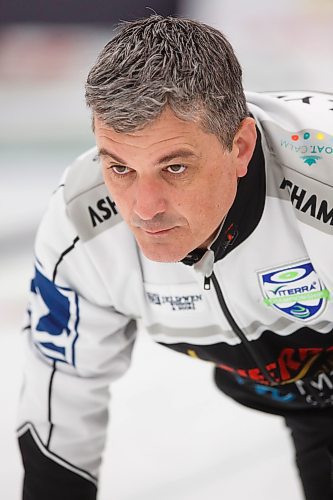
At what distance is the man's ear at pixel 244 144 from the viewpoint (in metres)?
1.40

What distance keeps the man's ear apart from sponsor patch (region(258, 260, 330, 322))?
0.20 meters

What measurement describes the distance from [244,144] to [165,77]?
0.21 metres

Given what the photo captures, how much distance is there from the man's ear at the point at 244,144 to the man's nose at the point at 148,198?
15 cm

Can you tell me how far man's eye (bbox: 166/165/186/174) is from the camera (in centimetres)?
131

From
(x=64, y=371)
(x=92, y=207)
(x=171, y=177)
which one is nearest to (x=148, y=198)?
(x=171, y=177)

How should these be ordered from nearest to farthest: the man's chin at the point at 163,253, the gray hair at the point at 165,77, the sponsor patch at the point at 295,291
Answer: the gray hair at the point at 165,77 < the man's chin at the point at 163,253 < the sponsor patch at the point at 295,291

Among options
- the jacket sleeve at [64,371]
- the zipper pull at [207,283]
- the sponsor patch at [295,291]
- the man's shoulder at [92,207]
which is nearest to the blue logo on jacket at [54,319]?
the jacket sleeve at [64,371]

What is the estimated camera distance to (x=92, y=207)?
1.57 meters

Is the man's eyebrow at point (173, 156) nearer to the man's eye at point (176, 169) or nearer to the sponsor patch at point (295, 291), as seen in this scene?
the man's eye at point (176, 169)

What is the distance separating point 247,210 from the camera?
1490mm

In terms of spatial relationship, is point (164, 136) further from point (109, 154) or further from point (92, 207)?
point (92, 207)

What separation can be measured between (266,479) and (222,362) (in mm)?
602

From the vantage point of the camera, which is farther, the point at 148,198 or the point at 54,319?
the point at 54,319

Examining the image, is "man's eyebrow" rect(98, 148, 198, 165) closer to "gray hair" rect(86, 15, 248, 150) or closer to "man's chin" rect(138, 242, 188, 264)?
"gray hair" rect(86, 15, 248, 150)
